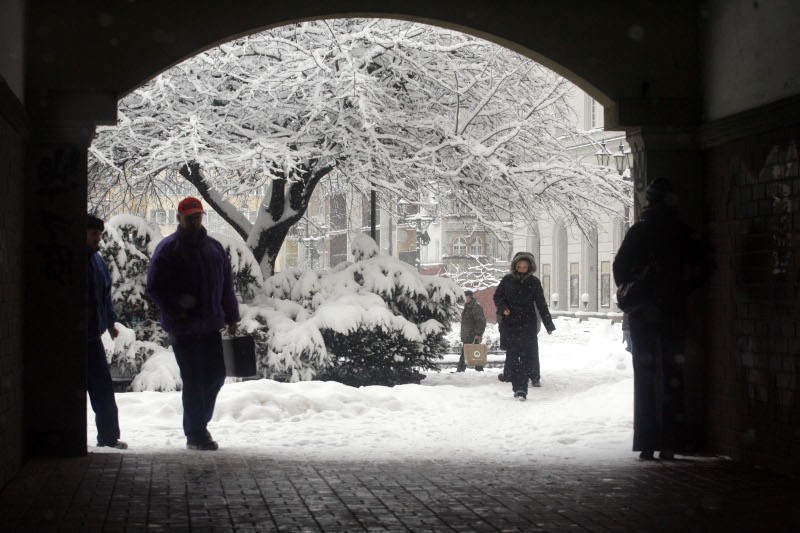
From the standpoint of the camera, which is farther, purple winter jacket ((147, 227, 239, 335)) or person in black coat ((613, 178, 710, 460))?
purple winter jacket ((147, 227, 239, 335))

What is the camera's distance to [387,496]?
6.93m

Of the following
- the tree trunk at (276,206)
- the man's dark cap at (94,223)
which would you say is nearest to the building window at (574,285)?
the tree trunk at (276,206)

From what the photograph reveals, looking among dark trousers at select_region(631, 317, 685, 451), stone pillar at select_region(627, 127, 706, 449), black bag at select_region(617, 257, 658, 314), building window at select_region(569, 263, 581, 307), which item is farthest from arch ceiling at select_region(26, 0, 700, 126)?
building window at select_region(569, 263, 581, 307)

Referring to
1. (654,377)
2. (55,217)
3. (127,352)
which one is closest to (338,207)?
(127,352)

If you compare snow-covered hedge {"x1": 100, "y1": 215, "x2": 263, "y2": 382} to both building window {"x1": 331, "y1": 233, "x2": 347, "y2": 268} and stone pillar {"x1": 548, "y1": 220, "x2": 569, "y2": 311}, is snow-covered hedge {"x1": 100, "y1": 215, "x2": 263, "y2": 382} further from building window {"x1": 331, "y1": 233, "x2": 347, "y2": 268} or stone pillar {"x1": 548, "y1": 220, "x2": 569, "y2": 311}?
building window {"x1": 331, "y1": 233, "x2": 347, "y2": 268}

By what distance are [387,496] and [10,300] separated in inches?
109

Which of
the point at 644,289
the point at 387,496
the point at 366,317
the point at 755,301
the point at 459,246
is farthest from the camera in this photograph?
the point at 459,246

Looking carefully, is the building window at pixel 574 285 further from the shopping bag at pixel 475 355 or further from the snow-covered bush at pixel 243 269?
the snow-covered bush at pixel 243 269

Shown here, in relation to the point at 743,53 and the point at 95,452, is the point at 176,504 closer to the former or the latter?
the point at 95,452

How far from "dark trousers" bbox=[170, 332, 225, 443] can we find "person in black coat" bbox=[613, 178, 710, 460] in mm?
3149

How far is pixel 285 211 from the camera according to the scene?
67.2 feet

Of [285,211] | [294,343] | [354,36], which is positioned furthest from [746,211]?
[285,211]

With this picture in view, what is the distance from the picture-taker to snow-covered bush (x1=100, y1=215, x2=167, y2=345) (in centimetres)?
1711

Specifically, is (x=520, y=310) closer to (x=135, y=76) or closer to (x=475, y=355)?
(x=475, y=355)
